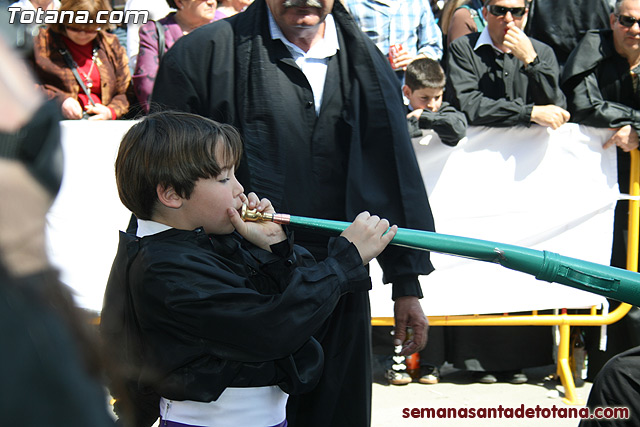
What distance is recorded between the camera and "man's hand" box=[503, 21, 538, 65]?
472 centimetres

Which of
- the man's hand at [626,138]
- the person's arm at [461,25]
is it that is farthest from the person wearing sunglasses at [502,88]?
the person's arm at [461,25]

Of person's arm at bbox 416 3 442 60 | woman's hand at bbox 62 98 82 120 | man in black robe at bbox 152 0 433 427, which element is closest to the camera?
man in black robe at bbox 152 0 433 427

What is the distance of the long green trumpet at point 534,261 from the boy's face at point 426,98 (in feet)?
9.72

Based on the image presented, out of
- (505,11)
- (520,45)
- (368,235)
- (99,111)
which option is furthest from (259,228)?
(505,11)

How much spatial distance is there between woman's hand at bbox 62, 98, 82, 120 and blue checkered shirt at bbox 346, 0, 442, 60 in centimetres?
193

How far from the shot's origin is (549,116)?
179 inches

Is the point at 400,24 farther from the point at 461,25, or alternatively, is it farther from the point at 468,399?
the point at 468,399

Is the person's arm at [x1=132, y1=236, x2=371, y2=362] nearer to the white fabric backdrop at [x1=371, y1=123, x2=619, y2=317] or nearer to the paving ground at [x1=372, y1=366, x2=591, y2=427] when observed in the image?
the paving ground at [x1=372, y1=366, x2=591, y2=427]

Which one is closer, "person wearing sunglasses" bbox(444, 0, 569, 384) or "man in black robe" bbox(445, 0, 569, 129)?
"man in black robe" bbox(445, 0, 569, 129)

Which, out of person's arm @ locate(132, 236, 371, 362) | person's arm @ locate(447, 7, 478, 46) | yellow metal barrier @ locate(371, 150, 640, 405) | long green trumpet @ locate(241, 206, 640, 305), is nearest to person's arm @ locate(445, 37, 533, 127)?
person's arm @ locate(447, 7, 478, 46)

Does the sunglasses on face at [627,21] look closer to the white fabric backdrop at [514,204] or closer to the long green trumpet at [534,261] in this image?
the white fabric backdrop at [514,204]

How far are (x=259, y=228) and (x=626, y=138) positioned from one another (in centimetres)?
317

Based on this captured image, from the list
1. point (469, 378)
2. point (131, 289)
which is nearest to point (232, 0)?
point (469, 378)

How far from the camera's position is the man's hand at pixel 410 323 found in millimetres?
2674
